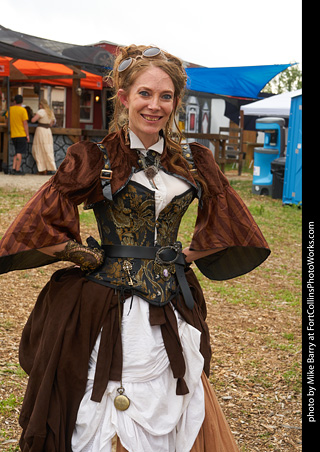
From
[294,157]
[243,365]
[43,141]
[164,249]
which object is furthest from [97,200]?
[43,141]

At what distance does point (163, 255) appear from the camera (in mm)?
2240

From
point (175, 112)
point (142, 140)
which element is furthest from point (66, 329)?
point (175, 112)

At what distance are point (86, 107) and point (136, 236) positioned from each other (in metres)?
19.0

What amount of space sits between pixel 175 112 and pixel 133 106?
27cm

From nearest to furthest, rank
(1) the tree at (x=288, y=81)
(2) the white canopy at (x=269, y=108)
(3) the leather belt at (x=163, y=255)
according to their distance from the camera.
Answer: (3) the leather belt at (x=163, y=255)
(2) the white canopy at (x=269, y=108)
(1) the tree at (x=288, y=81)

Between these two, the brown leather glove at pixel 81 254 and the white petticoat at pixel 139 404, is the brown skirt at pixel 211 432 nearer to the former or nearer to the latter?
the white petticoat at pixel 139 404

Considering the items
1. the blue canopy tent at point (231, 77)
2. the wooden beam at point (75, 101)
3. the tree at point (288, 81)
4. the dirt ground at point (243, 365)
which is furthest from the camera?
the tree at point (288, 81)

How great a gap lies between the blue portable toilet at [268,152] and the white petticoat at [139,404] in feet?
37.1

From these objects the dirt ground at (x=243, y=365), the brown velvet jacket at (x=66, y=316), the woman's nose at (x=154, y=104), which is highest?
the woman's nose at (x=154, y=104)

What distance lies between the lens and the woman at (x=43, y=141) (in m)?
13.5

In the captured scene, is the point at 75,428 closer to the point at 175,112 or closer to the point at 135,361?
the point at 135,361

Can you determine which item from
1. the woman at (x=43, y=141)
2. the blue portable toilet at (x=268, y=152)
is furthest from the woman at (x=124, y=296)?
the woman at (x=43, y=141)

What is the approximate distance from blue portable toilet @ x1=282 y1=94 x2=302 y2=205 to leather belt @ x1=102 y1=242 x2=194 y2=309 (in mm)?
9511
